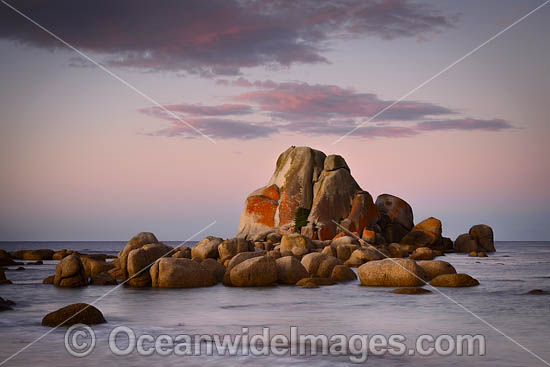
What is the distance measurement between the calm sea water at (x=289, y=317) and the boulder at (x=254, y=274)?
696mm

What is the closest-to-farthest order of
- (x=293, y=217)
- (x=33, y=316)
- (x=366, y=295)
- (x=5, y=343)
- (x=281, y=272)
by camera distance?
(x=5, y=343) → (x=33, y=316) → (x=366, y=295) → (x=281, y=272) → (x=293, y=217)

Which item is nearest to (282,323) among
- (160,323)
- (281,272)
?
(160,323)

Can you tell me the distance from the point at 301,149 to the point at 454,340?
60.1 metres

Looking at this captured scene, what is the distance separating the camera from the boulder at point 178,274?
73.6ft

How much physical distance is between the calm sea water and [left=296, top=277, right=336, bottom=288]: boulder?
0.66m

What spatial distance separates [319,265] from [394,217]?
41.5 m

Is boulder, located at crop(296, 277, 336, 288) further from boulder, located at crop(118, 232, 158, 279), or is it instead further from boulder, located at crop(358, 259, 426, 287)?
boulder, located at crop(118, 232, 158, 279)

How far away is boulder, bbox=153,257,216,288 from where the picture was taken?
22422 mm

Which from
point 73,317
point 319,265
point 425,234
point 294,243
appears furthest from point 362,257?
point 425,234

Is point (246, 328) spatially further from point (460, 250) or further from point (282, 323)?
point (460, 250)

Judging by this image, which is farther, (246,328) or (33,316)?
(33,316)

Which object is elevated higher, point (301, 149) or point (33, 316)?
point (301, 149)

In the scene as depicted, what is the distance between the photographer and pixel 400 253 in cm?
4897

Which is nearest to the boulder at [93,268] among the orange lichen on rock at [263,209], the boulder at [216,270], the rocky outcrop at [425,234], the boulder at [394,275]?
the boulder at [216,270]
